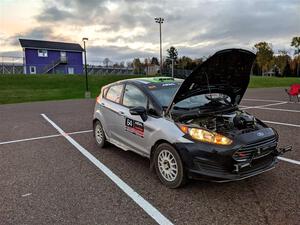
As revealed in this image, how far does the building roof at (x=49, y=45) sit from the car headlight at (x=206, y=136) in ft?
150

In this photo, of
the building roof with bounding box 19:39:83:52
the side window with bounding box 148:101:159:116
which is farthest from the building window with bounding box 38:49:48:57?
the side window with bounding box 148:101:159:116

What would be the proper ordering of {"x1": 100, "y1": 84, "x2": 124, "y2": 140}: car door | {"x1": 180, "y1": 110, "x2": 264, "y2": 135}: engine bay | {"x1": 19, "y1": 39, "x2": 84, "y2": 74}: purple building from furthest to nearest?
{"x1": 19, "y1": 39, "x2": 84, "y2": 74}: purple building < {"x1": 100, "y1": 84, "x2": 124, "y2": 140}: car door < {"x1": 180, "y1": 110, "x2": 264, "y2": 135}: engine bay

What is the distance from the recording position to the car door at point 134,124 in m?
4.46

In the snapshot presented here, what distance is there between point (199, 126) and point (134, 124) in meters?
1.27

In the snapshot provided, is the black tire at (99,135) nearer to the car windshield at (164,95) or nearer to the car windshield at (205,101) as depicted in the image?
the car windshield at (164,95)

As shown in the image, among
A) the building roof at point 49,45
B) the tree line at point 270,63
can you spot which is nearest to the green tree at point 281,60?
the tree line at point 270,63

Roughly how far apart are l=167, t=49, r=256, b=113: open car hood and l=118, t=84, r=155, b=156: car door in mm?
557

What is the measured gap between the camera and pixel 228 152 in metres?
3.52

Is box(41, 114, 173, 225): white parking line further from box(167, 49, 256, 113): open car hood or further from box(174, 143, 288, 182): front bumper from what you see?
box(167, 49, 256, 113): open car hood

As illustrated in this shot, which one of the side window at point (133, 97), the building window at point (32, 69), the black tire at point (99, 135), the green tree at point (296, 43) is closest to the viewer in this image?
the side window at point (133, 97)

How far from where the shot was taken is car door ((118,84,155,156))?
176 inches

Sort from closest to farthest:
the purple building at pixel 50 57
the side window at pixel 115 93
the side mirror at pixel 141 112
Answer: the side mirror at pixel 141 112, the side window at pixel 115 93, the purple building at pixel 50 57

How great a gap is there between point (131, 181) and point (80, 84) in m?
29.8

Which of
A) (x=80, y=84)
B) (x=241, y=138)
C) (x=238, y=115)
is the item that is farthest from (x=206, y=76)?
(x=80, y=84)
